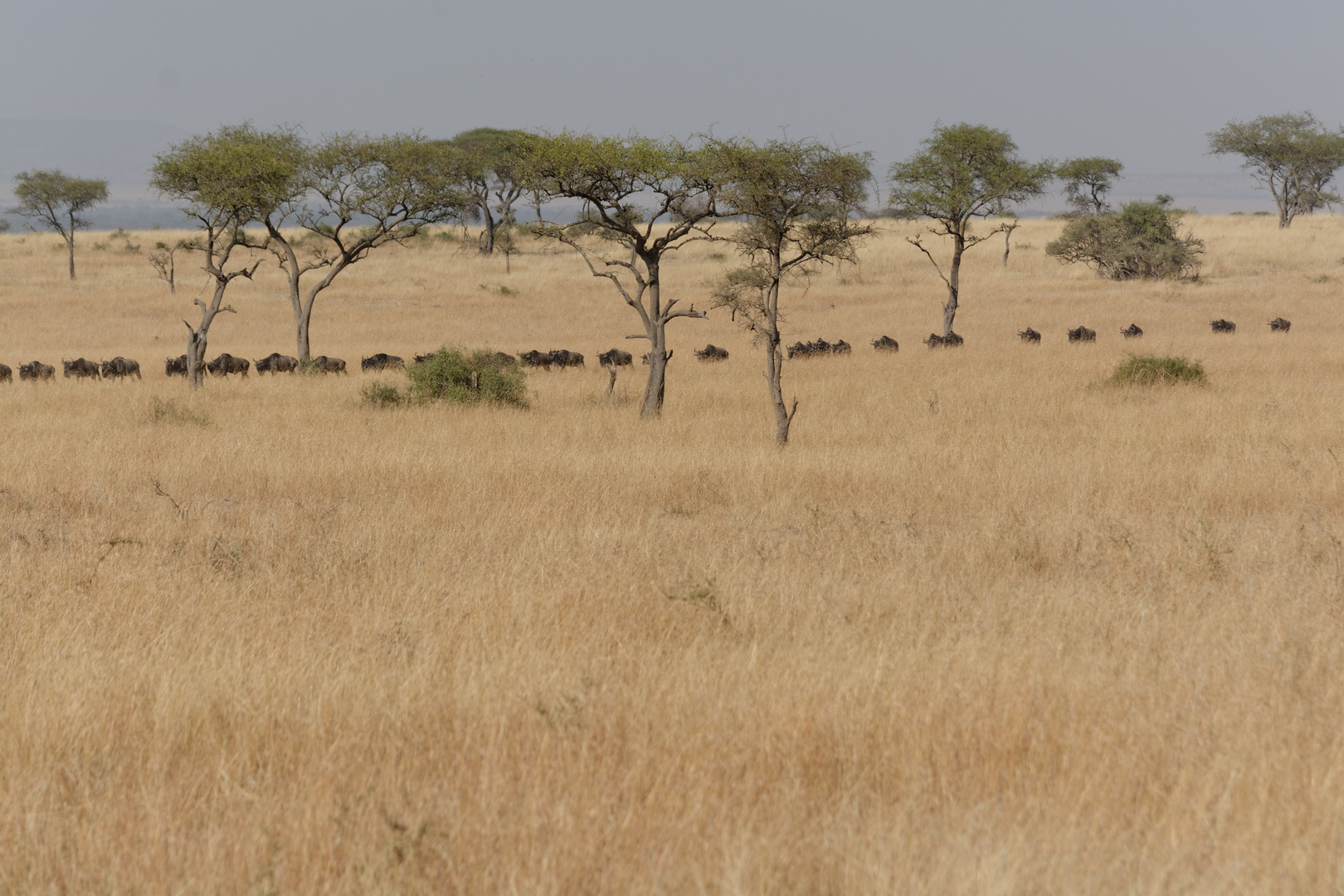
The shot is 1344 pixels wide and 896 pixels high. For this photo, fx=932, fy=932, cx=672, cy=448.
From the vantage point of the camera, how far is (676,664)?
207 inches

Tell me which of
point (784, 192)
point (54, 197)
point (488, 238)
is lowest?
point (784, 192)

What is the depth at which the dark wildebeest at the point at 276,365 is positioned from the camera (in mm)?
26984

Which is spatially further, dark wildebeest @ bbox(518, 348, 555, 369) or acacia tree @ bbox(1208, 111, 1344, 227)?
acacia tree @ bbox(1208, 111, 1344, 227)

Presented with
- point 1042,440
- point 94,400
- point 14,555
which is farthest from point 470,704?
point 94,400

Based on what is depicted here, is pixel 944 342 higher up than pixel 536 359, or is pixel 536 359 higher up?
pixel 944 342

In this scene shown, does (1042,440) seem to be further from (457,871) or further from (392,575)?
(457,871)

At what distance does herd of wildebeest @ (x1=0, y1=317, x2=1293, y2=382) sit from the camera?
84.3 ft

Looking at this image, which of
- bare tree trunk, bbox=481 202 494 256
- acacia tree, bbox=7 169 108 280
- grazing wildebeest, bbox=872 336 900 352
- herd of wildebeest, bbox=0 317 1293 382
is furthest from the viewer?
bare tree trunk, bbox=481 202 494 256

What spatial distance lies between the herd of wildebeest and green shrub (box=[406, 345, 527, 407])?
2079 millimetres

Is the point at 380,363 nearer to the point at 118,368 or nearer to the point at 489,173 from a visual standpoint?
the point at 118,368

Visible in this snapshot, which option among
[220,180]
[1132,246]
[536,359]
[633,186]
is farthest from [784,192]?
[1132,246]

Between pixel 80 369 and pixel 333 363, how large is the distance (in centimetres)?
671

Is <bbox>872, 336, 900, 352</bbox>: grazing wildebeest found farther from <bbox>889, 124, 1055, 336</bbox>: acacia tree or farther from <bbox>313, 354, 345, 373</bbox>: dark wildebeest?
<bbox>313, 354, 345, 373</bbox>: dark wildebeest

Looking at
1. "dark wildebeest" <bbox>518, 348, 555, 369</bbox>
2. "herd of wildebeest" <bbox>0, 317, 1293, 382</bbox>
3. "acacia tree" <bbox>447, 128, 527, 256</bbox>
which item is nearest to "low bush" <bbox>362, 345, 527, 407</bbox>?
"herd of wildebeest" <bbox>0, 317, 1293, 382</bbox>
